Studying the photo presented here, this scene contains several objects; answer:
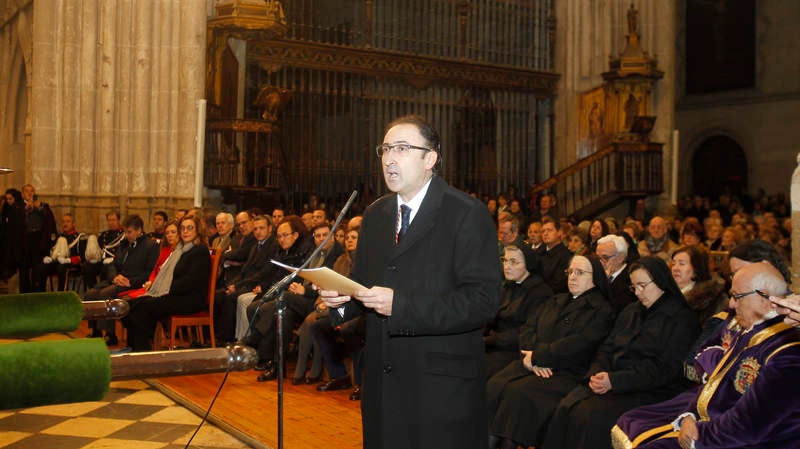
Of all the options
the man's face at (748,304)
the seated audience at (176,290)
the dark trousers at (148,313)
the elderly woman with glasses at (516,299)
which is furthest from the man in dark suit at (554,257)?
the man's face at (748,304)

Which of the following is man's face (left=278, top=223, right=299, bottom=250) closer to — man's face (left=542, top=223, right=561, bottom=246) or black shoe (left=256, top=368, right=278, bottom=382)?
black shoe (left=256, top=368, right=278, bottom=382)

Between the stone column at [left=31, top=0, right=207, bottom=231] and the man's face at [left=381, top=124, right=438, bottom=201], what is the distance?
8176mm

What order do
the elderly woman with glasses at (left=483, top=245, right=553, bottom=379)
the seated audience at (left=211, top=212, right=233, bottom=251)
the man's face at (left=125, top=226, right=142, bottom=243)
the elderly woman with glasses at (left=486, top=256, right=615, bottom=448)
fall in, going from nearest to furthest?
the elderly woman with glasses at (left=486, top=256, right=615, bottom=448) < the elderly woman with glasses at (left=483, top=245, right=553, bottom=379) < the man's face at (left=125, top=226, right=142, bottom=243) < the seated audience at (left=211, top=212, right=233, bottom=251)

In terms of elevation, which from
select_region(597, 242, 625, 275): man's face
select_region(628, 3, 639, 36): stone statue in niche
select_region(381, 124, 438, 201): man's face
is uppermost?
select_region(628, 3, 639, 36): stone statue in niche

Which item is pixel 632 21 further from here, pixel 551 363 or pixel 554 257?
pixel 551 363

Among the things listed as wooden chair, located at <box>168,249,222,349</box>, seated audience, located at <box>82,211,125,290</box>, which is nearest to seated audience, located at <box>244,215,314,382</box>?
wooden chair, located at <box>168,249,222,349</box>

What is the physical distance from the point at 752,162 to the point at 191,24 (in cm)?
1379

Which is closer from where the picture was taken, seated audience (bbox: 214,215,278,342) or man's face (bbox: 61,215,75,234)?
seated audience (bbox: 214,215,278,342)

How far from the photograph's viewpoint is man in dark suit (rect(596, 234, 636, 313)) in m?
5.86

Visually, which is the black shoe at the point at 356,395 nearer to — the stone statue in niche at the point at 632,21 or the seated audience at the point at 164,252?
the seated audience at the point at 164,252

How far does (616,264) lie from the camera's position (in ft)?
19.6

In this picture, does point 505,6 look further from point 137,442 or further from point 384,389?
point 384,389

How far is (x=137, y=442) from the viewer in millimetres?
5078

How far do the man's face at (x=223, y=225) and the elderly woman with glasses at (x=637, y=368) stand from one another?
216 inches
